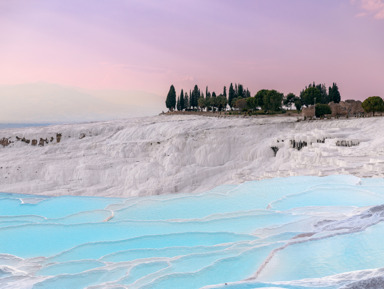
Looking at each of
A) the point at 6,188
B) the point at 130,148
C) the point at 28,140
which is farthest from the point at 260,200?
the point at 28,140

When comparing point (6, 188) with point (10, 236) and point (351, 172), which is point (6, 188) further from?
point (351, 172)

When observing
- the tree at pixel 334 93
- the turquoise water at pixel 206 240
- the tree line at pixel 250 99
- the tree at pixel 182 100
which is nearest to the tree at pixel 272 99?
the tree line at pixel 250 99

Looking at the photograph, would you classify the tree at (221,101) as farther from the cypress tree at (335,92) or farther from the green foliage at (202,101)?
the cypress tree at (335,92)

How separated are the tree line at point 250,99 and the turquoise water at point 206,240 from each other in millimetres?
31324

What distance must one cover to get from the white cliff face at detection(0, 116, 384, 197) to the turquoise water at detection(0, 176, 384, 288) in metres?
4.64

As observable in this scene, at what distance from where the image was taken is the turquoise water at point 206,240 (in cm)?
692

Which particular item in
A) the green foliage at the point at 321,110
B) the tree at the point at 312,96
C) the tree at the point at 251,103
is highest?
the tree at the point at 312,96

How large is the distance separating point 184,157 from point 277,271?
1797 cm

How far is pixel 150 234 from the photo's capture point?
10.0m

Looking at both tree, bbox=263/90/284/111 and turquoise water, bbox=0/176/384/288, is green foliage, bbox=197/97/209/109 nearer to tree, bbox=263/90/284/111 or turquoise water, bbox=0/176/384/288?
tree, bbox=263/90/284/111

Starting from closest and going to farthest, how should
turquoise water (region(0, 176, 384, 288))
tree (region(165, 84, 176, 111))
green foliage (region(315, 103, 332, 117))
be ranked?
turquoise water (region(0, 176, 384, 288))
green foliage (region(315, 103, 332, 117))
tree (region(165, 84, 176, 111))

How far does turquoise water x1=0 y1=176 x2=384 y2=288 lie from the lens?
22.7ft

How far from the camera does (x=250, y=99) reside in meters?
47.8

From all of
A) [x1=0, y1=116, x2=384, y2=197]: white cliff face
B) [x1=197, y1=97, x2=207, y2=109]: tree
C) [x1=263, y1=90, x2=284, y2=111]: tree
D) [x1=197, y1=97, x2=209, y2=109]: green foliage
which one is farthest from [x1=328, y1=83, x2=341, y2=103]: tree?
[x1=0, y1=116, x2=384, y2=197]: white cliff face
